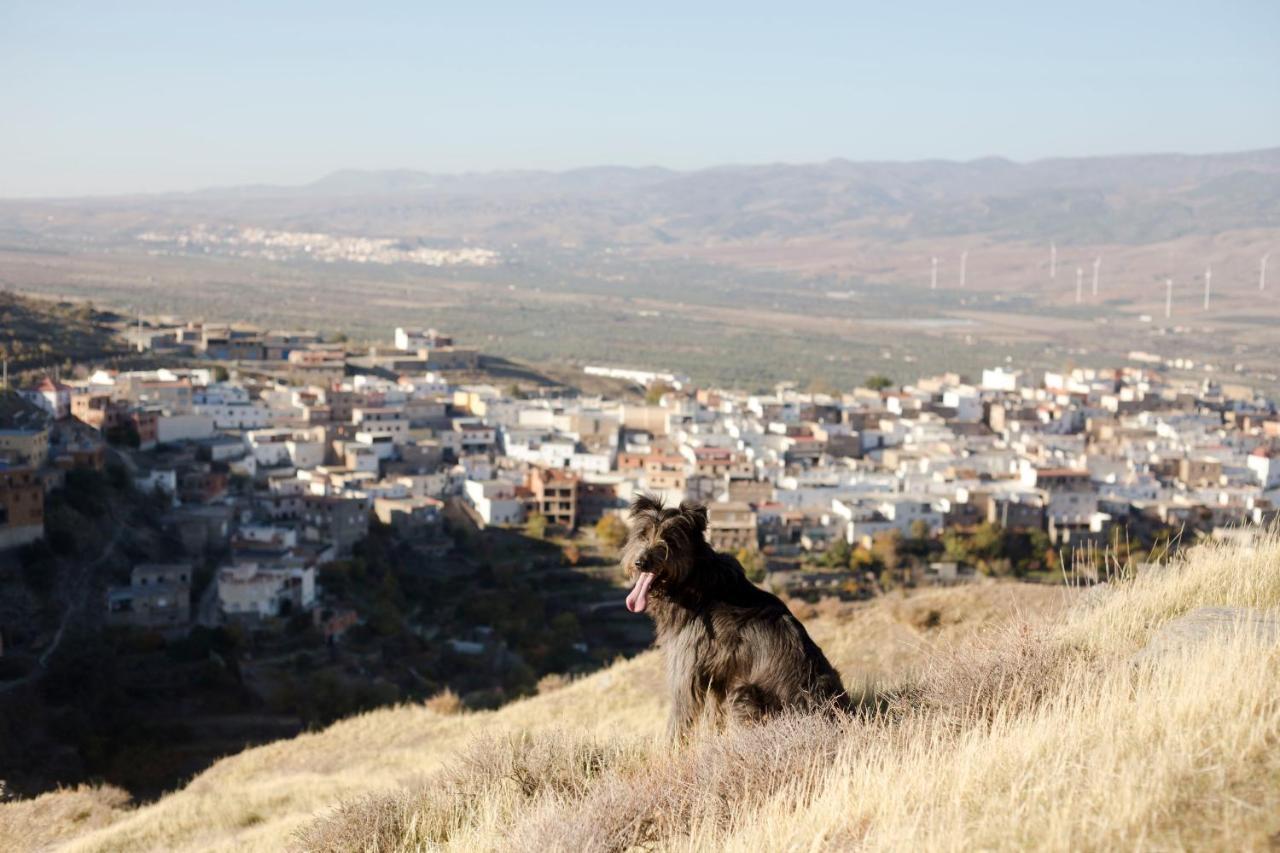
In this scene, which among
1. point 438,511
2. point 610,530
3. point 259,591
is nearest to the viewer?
point 259,591

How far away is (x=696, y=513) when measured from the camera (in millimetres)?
3750

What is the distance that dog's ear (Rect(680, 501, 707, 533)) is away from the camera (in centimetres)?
375

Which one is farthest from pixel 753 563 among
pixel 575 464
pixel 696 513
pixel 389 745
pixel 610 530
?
pixel 696 513

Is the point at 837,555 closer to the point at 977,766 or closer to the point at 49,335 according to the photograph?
the point at 977,766

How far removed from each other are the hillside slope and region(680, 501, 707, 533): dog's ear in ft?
6.11

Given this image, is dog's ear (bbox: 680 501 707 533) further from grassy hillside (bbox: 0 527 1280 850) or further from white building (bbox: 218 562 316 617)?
white building (bbox: 218 562 316 617)

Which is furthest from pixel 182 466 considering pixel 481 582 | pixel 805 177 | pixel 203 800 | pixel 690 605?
pixel 805 177

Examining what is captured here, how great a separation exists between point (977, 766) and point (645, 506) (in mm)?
1069

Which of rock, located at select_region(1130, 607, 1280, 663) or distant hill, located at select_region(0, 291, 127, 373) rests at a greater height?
rock, located at select_region(1130, 607, 1280, 663)

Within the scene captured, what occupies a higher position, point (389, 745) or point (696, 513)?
point (696, 513)

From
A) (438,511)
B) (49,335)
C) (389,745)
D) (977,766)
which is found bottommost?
(438,511)

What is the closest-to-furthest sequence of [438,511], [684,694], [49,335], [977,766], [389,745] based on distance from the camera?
1. [977,766]
2. [684,694]
3. [389,745]
4. [438,511]
5. [49,335]

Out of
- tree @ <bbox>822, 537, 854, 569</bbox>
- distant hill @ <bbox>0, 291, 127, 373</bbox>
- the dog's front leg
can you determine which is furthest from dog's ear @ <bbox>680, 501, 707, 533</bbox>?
distant hill @ <bbox>0, 291, 127, 373</bbox>

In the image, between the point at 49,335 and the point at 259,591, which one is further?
the point at 49,335
